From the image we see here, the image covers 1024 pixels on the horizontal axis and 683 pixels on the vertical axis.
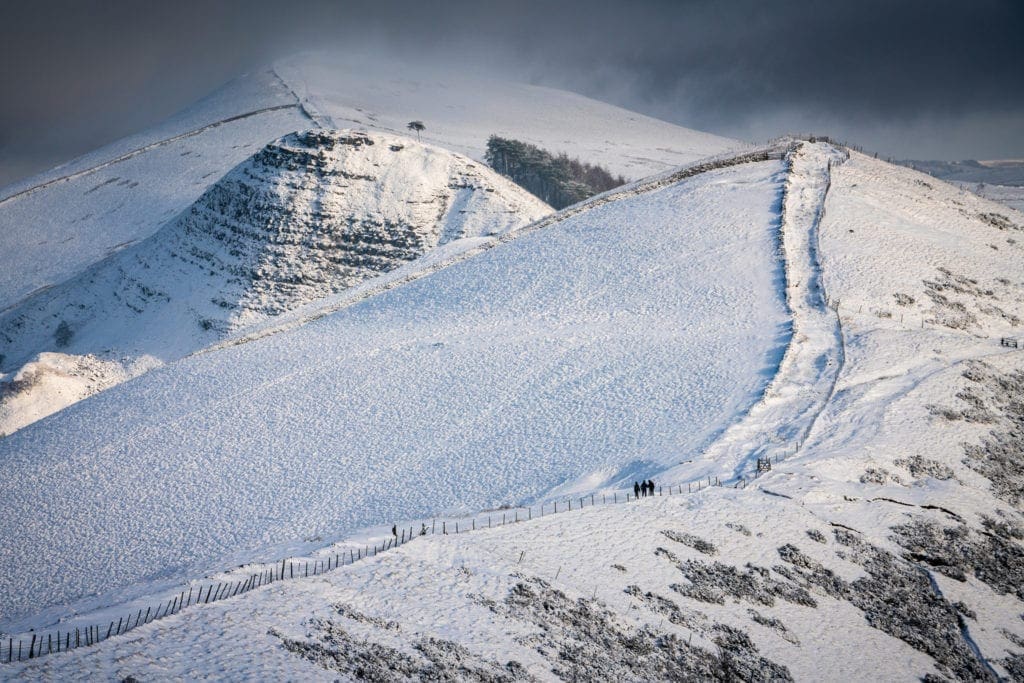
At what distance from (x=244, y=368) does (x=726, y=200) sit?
39669mm

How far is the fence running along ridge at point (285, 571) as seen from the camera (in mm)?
18859

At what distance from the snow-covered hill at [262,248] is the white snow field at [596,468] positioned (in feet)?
61.9

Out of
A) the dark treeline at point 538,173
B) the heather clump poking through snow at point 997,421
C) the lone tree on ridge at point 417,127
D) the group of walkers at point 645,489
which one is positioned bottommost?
the group of walkers at point 645,489

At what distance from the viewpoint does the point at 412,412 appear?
38.3m

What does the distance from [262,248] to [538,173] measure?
56945 mm

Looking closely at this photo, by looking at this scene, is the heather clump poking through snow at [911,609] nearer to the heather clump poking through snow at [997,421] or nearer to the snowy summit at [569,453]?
the snowy summit at [569,453]

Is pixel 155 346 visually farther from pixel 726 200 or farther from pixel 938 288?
pixel 938 288

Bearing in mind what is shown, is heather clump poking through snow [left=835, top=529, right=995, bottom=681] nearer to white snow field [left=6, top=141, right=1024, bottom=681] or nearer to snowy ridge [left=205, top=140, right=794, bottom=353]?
white snow field [left=6, top=141, right=1024, bottom=681]

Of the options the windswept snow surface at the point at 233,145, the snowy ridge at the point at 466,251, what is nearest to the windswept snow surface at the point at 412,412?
the snowy ridge at the point at 466,251

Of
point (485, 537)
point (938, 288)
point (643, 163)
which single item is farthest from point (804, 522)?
point (643, 163)

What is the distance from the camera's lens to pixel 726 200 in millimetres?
60438

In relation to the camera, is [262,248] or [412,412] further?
[262,248]

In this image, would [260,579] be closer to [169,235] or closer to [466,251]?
[466,251]

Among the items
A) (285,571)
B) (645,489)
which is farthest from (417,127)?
(285,571)
